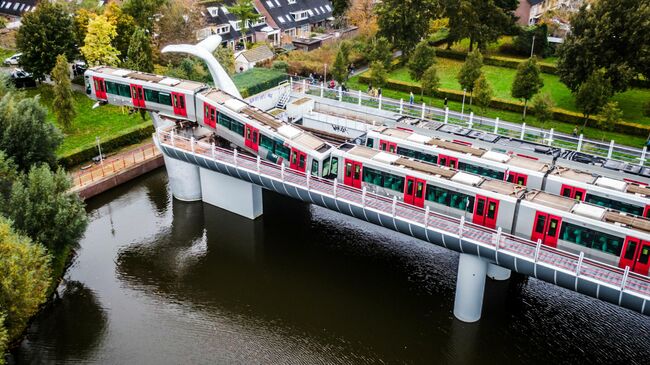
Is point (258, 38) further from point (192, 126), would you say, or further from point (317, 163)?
point (317, 163)

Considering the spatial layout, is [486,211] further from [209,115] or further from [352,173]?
[209,115]

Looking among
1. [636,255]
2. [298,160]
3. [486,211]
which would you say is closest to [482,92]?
[298,160]

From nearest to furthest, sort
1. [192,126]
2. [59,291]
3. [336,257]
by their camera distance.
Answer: [59,291] < [336,257] < [192,126]

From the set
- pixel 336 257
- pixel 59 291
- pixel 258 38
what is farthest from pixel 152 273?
pixel 258 38

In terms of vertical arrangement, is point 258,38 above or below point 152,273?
above

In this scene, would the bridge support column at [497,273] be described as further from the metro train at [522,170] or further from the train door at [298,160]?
the train door at [298,160]

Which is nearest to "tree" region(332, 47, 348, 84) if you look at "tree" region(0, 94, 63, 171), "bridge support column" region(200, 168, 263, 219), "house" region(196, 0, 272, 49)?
"house" region(196, 0, 272, 49)

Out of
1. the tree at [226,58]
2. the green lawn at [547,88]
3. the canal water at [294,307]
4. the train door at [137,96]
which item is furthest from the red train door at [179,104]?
the green lawn at [547,88]
